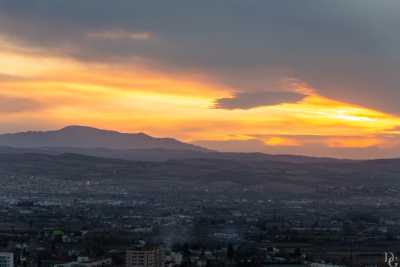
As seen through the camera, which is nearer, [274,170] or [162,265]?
[162,265]

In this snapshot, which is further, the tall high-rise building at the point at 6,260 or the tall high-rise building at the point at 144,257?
the tall high-rise building at the point at 144,257

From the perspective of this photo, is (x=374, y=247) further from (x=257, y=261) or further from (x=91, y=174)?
(x=91, y=174)

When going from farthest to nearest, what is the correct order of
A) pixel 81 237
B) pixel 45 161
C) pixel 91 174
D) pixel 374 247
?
pixel 45 161 → pixel 91 174 → pixel 81 237 → pixel 374 247

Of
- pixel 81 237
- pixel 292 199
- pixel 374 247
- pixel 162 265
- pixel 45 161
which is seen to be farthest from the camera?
pixel 45 161

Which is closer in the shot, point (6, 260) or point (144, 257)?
point (6, 260)

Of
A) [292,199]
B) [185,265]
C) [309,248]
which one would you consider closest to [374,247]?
[309,248]

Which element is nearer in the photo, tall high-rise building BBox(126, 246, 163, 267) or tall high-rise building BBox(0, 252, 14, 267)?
tall high-rise building BBox(0, 252, 14, 267)
